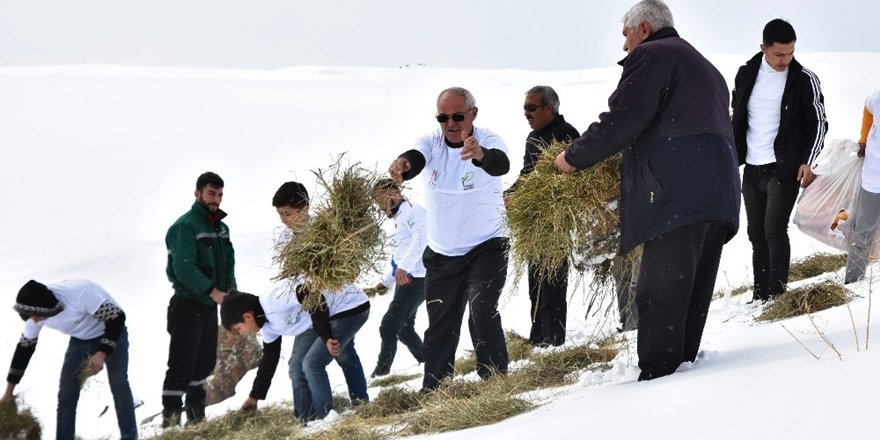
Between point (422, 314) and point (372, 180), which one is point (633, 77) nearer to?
point (372, 180)

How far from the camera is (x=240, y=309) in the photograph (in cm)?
676

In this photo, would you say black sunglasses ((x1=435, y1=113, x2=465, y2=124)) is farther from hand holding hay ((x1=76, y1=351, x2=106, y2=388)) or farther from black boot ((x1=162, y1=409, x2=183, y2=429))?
black boot ((x1=162, y1=409, x2=183, y2=429))

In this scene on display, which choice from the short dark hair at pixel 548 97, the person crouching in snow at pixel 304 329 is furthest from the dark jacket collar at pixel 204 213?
the short dark hair at pixel 548 97

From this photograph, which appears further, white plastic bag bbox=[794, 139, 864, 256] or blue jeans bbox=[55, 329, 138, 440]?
white plastic bag bbox=[794, 139, 864, 256]

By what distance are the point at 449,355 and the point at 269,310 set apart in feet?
3.87

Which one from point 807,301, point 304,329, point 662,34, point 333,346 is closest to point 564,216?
point 662,34

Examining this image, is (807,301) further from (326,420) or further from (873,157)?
(326,420)

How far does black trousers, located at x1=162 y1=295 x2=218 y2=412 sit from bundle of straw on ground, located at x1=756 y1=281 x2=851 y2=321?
159 inches

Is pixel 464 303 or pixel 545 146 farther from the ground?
pixel 545 146

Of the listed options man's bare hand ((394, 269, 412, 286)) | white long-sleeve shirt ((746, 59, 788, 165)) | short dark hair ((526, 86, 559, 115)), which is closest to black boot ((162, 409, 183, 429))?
man's bare hand ((394, 269, 412, 286))

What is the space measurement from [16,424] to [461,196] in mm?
3317

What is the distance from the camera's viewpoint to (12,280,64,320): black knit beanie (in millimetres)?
6883

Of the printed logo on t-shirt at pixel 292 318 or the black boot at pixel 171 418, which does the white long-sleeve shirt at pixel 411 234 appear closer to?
the printed logo on t-shirt at pixel 292 318

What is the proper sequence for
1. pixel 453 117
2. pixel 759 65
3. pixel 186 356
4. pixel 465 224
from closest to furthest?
pixel 453 117 < pixel 465 224 < pixel 759 65 < pixel 186 356
